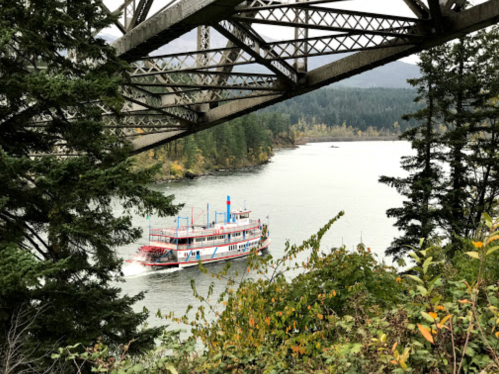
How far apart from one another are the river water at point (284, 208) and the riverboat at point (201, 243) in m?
1.23

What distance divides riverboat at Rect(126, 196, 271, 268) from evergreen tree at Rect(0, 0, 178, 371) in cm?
2677

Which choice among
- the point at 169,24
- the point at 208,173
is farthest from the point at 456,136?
the point at 208,173

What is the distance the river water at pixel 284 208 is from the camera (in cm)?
2927

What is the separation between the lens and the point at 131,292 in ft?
89.1

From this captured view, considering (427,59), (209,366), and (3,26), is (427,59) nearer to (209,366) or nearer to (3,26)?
(3,26)

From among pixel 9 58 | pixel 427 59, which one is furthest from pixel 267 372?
pixel 427 59

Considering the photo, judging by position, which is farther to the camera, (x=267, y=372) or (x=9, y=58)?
(x=9, y=58)

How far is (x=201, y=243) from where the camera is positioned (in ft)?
127

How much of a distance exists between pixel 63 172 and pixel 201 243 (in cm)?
3225

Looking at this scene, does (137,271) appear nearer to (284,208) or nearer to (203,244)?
(203,244)

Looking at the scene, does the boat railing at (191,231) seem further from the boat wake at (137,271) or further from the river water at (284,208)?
the boat wake at (137,271)

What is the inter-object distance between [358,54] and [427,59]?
1083cm

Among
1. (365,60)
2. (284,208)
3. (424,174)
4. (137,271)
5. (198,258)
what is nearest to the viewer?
(365,60)

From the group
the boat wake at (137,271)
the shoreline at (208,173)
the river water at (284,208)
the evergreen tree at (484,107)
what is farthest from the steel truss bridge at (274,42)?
the shoreline at (208,173)
